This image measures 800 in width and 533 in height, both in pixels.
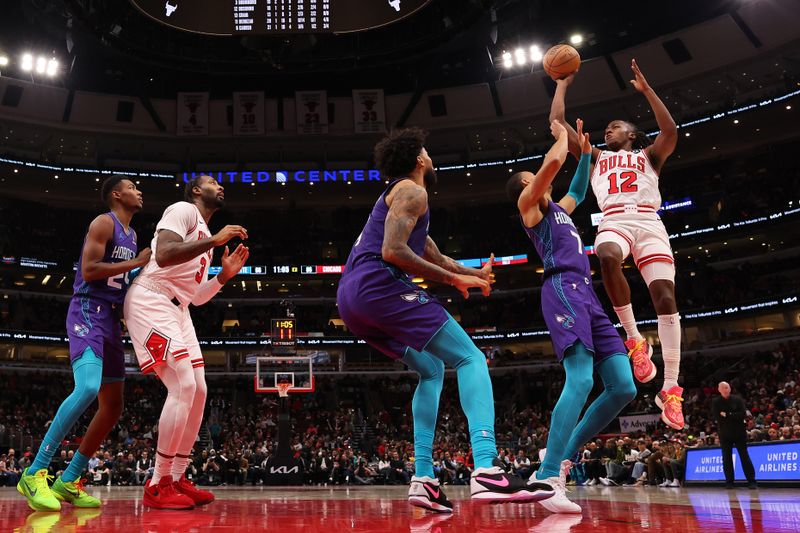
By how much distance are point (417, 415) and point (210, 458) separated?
674 inches

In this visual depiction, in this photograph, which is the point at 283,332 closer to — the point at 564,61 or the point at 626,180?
the point at 564,61

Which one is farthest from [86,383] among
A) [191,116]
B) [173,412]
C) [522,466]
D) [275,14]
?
[191,116]

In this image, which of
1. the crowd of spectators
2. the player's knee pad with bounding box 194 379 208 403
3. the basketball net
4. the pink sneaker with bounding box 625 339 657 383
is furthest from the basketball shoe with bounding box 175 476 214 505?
the basketball net

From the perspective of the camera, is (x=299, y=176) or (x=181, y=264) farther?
(x=299, y=176)

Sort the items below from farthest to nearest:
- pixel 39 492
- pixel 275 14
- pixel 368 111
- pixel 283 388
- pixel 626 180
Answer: pixel 368 111
pixel 283 388
pixel 275 14
pixel 626 180
pixel 39 492

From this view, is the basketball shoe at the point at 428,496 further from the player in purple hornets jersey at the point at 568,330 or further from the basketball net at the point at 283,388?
the basketball net at the point at 283,388

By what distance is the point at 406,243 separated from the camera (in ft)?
12.9

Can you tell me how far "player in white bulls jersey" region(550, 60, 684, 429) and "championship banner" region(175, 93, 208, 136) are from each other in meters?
29.3

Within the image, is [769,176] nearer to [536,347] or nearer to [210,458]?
[536,347]

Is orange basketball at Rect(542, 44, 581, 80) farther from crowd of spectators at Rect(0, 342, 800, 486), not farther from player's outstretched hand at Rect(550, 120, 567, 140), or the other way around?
crowd of spectators at Rect(0, 342, 800, 486)

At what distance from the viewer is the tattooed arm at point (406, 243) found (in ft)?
12.5

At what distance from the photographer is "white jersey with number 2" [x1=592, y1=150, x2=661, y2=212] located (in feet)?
18.2

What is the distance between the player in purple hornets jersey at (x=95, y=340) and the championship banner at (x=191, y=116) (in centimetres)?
2824

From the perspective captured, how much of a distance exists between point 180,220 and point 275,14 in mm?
15700
